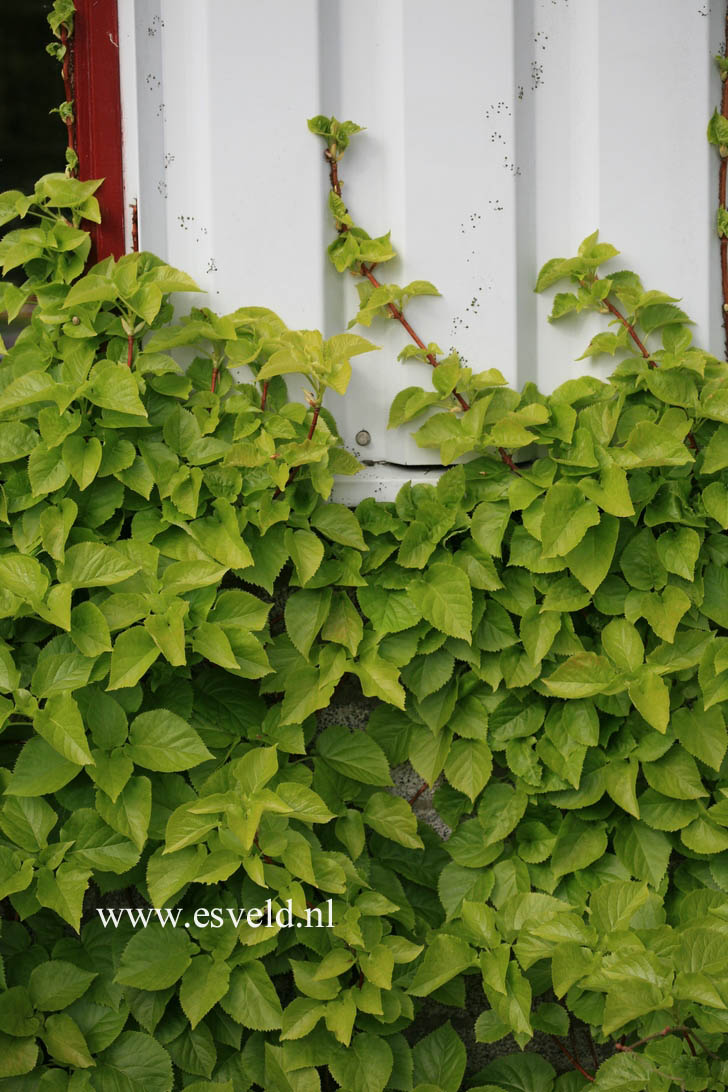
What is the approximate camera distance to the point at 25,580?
4.78ft

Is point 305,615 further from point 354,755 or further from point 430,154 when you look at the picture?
point 430,154

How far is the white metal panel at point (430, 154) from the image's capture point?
1.67 meters

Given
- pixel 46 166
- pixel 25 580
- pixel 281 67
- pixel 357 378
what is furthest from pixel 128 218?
pixel 25 580

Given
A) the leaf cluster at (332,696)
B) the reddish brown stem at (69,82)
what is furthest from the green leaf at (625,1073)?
the reddish brown stem at (69,82)

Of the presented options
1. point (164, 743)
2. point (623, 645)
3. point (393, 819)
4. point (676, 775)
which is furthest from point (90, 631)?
point (676, 775)

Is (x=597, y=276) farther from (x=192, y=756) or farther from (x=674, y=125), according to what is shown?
(x=192, y=756)

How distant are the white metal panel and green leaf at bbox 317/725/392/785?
19.7 inches

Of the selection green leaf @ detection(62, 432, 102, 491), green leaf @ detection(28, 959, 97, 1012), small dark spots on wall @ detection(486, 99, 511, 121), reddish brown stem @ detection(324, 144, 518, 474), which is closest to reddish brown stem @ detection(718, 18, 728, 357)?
small dark spots on wall @ detection(486, 99, 511, 121)

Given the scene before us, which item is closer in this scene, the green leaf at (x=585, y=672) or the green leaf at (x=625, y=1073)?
the green leaf at (x=625, y=1073)

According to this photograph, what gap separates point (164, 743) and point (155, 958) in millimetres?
329

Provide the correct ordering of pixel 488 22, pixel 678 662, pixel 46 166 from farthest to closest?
pixel 46 166
pixel 488 22
pixel 678 662

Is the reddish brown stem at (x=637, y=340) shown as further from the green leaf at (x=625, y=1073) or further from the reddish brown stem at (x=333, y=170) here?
the green leaf at (x=625, y=1073)

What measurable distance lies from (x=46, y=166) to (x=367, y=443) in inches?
31.1

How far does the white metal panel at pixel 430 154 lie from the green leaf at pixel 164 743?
0.59m
